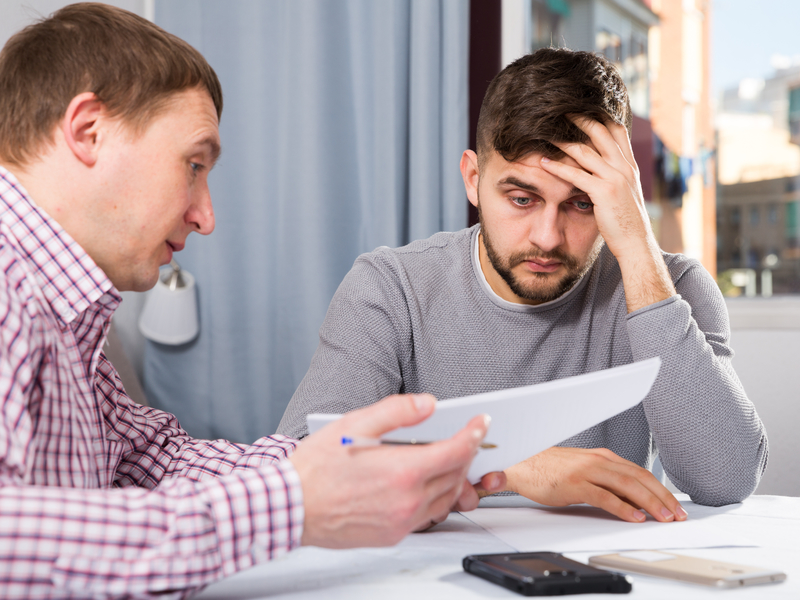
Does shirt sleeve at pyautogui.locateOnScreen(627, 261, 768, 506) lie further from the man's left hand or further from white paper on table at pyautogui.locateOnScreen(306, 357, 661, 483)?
white paper on table at pyautogui.locateOnScreen(306, 357, 661, 483)

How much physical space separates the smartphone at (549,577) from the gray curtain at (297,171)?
1.33m

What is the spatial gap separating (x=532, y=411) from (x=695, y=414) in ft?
1.72

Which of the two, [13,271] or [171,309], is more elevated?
[13,271]

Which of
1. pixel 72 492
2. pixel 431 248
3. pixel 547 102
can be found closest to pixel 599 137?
pixel 547 102

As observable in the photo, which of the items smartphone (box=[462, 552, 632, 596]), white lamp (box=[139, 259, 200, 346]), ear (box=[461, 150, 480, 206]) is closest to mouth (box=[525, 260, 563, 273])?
ear (box=[461, 150, 480, 206])

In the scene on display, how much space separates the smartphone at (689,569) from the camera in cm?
59

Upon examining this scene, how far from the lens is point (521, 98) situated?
1.17 m

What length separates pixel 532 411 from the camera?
2.02ft

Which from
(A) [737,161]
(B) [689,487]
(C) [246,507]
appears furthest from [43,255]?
(A) [737,161]

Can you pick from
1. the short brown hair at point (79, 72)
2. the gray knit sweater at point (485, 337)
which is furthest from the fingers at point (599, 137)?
the short brown hair at point (79, 72)

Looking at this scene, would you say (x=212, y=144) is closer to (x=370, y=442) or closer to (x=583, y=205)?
(x=370, y=442)

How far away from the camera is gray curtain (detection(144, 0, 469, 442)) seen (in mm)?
1887

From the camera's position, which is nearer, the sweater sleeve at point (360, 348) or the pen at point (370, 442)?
the pen at point (370, 442)

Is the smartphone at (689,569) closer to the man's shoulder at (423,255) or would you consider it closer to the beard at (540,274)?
the beard at (540,274)
